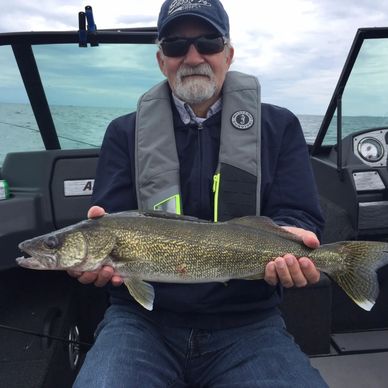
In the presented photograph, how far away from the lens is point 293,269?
2.78m

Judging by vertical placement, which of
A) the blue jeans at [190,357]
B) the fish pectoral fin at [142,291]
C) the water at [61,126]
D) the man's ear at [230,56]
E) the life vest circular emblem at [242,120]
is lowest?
the blue jeans at [190,357]

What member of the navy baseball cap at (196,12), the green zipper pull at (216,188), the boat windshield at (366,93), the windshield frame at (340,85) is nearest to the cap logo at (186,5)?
the navy baseball cap at (196,12)

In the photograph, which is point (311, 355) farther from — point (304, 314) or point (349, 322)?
A: point (349, 322)

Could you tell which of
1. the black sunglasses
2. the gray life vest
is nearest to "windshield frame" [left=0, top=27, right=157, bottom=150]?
the black sunglasses

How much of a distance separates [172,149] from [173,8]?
101 centimetres

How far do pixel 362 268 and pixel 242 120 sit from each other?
130 cm

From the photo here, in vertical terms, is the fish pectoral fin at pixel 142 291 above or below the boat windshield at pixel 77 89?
below

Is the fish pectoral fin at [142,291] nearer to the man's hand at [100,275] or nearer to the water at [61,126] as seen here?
the man's hand at [100,275]

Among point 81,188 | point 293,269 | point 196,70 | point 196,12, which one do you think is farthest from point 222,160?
point 81,188

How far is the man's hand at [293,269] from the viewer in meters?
2.77

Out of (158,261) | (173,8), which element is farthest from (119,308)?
(173,8)

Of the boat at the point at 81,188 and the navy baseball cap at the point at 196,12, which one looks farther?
the boat at the point at 81,188

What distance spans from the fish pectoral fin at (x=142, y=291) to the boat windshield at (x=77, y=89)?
2668mm

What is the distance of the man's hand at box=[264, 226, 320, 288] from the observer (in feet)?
9.08
